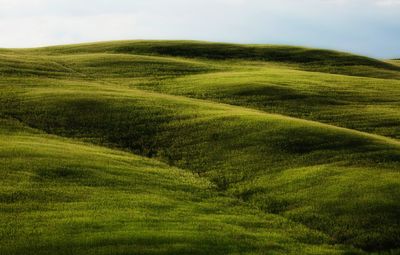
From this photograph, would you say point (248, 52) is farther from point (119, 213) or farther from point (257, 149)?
point (119, 213)

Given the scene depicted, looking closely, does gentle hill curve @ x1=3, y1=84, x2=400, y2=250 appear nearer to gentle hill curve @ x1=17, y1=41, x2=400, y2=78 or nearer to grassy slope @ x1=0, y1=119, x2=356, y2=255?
grassy slope @ x1=0, y1=119, x2=356, y2=255

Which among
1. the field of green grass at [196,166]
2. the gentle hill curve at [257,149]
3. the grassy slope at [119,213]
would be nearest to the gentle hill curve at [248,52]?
the field of green grass at [196,166]

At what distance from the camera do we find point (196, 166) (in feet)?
118

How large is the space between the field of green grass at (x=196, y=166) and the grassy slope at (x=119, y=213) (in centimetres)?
8

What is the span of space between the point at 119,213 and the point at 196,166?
1022 cm

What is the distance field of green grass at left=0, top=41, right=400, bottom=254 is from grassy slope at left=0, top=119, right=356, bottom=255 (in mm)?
82

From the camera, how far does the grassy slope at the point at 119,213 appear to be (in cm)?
2339

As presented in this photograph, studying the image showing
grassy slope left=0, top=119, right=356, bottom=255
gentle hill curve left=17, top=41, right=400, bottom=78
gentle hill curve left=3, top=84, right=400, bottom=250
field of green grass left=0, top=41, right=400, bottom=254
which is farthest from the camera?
gentle hill curve left=17, top=41, right=400, bottom=78

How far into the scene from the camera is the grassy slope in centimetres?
2339

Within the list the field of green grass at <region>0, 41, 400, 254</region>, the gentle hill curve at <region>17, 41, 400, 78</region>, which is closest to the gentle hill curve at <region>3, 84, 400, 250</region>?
the field of green grass at <region>0, 41, 400, 254</region>

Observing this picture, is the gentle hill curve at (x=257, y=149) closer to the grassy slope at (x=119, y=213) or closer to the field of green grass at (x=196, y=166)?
the field of green grass at (x=196, y=166)

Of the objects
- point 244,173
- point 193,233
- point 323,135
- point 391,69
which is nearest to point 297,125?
point 323,135

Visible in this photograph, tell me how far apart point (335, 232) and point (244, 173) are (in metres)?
8.62

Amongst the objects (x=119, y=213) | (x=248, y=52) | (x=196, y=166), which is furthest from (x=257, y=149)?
(x=248, y=52)
